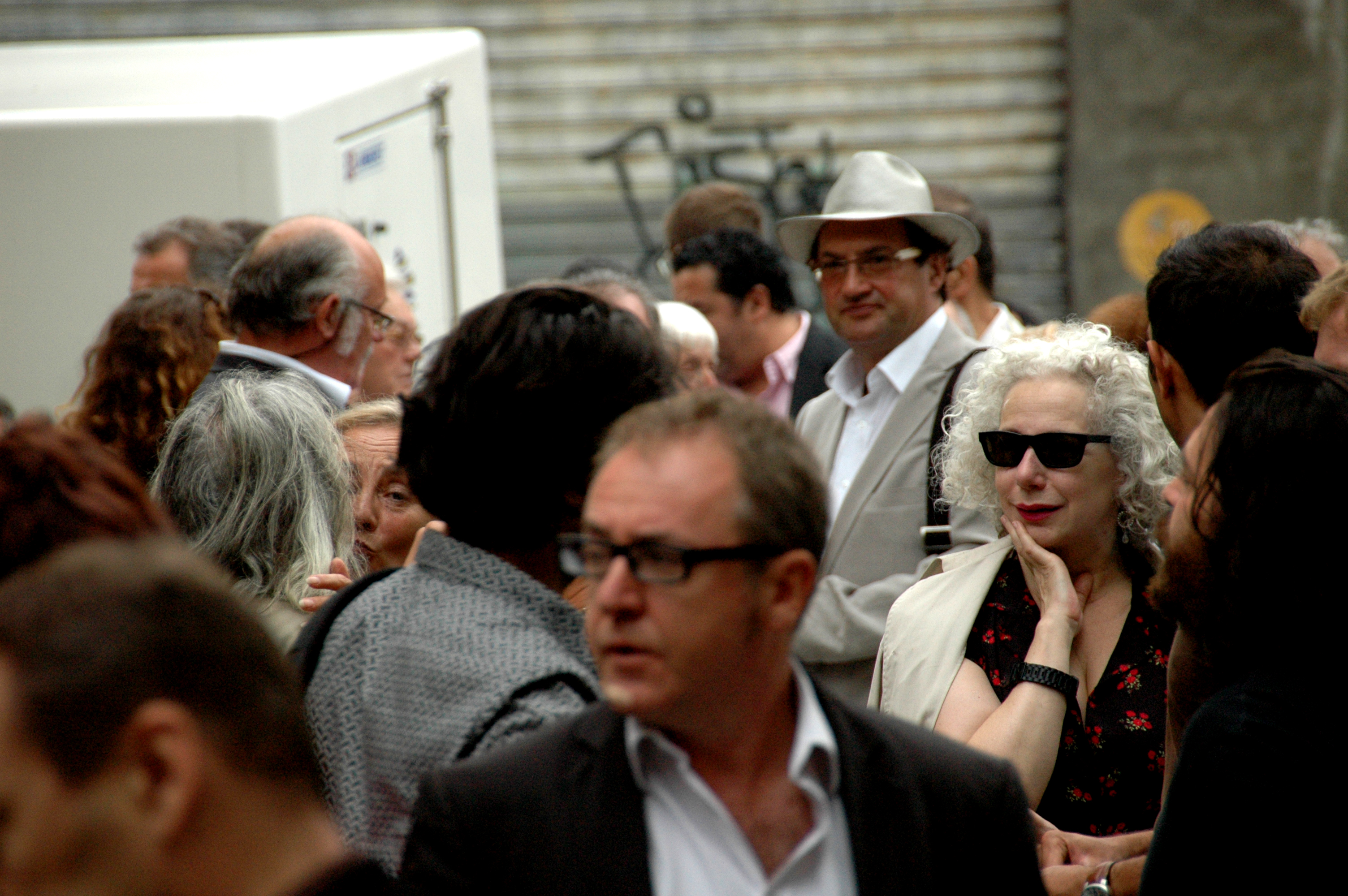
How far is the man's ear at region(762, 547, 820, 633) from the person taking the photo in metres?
1.66

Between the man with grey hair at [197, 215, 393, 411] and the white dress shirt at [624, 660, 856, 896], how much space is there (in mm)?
2828

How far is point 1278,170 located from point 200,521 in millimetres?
8616

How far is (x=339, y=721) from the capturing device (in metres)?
1.92

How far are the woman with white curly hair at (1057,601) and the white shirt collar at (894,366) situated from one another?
2.35 ft

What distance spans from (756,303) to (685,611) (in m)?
4.51

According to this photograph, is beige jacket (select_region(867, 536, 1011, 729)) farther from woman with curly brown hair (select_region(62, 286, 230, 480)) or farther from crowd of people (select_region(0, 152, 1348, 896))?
woman with curly brown hair (select_region(62, 286, 230, 480))

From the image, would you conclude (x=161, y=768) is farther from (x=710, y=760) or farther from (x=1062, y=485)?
(x=1062, y=485)

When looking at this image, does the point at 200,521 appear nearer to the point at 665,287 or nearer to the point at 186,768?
the point at 186,768

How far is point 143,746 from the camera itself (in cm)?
118

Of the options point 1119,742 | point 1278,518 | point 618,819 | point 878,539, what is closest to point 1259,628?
point 1278,518

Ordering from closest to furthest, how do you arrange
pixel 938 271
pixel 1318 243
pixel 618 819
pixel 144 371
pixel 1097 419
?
pixel 618 819 → pixel 1097 419 → pixel 144 371 → pixel 938 271 → pixel 1318 243

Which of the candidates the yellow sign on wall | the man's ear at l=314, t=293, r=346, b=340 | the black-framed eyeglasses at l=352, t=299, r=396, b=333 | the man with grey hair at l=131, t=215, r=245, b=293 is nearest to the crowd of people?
the man's ear at l=314, t=293, r=346, b=340

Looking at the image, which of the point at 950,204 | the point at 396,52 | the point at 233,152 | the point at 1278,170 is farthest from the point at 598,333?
the point at 1278,170

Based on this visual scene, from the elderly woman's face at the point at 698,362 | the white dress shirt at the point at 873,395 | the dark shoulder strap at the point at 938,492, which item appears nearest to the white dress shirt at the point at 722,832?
the dark shoulder strap at the point at 938,492
